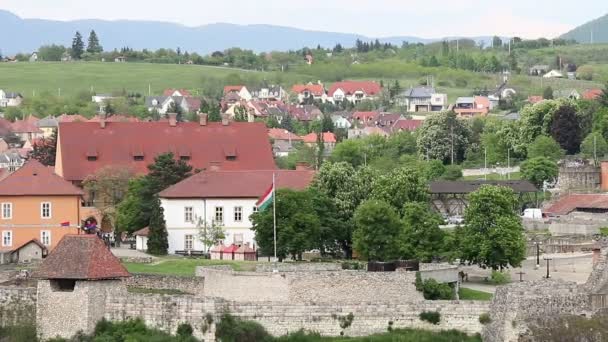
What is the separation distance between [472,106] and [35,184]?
115m

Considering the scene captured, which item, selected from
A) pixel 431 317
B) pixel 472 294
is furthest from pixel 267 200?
pixel 431 317

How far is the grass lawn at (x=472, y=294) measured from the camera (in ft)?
186

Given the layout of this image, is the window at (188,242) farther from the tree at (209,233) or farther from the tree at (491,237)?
the tree at (491,237)

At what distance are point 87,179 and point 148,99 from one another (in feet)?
370

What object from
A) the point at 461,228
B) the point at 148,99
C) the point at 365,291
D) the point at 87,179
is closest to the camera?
the point at 365,291

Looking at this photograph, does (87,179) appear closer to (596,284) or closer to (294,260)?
(294,260)

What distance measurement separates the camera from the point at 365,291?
53.6 m

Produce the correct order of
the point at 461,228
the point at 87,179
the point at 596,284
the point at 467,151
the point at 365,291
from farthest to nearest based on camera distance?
the point at 467,151, the point at 87,179, the point at 461,228, the point at 365,291, the point at 596,284

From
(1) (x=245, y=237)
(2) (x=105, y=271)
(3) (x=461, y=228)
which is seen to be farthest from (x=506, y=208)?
(2) (x=105, y=271)

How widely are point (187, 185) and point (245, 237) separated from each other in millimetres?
3479

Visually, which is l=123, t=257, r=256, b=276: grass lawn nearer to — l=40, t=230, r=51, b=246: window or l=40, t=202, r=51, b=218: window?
l=40, t=230, r=51, b=246: window

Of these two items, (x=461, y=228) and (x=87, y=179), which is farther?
(x=87, y=179)

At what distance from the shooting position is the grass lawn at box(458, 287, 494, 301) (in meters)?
56.6

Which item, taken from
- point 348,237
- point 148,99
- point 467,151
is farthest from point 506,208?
point 148,99
